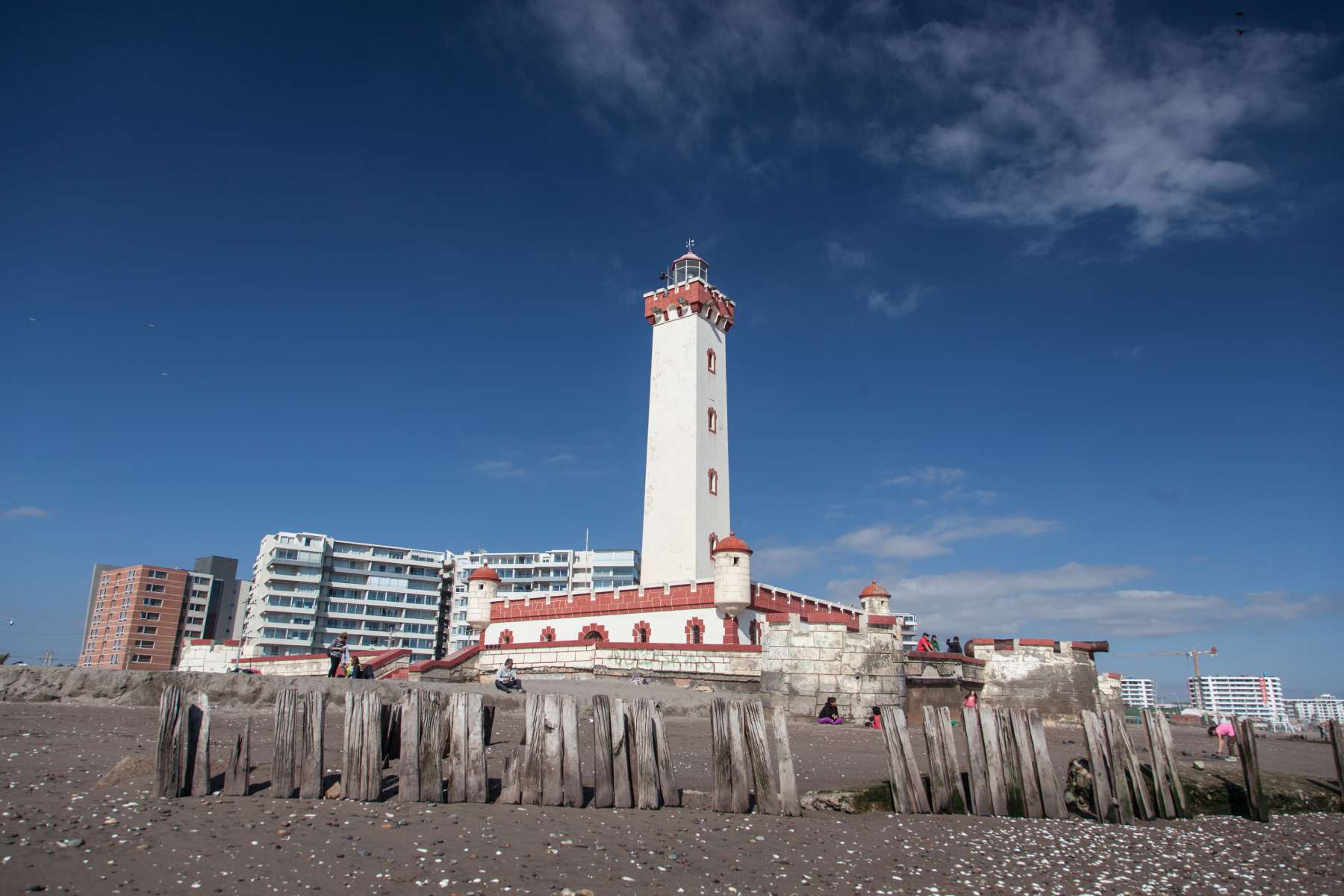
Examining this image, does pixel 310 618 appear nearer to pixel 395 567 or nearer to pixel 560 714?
pixel 395 567

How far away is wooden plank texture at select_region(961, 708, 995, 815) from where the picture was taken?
11.6m

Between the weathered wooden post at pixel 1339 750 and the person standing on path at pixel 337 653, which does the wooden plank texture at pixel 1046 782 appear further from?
the person standing on path at pixel 337 653

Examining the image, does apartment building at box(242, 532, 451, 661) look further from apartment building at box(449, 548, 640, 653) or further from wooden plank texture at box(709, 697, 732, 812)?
wooden plank texture at box(709, 697, 732, 812)

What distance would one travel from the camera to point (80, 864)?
6934mm

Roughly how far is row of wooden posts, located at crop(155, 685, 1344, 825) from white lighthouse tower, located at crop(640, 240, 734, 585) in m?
22.3

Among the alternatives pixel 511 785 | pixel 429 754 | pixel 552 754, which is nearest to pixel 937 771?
pixel 552 754

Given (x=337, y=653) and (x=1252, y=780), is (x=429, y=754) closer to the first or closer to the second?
(x=1252, y=780)

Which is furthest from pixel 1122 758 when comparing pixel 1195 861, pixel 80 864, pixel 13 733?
pixel 13 733

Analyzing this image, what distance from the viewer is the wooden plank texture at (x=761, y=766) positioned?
10.6m

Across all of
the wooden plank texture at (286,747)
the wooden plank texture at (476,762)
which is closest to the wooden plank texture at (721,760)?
the wooden plank texture at (476,762)

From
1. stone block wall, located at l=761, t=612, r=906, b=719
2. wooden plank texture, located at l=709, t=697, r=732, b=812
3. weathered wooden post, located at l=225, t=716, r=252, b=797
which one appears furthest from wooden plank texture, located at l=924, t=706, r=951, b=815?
stone block wall, located at l=761, t=612, r=906, b=719

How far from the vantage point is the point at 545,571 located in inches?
4375

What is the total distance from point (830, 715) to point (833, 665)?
136cm

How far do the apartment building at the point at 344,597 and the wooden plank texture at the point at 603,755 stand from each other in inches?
3499
